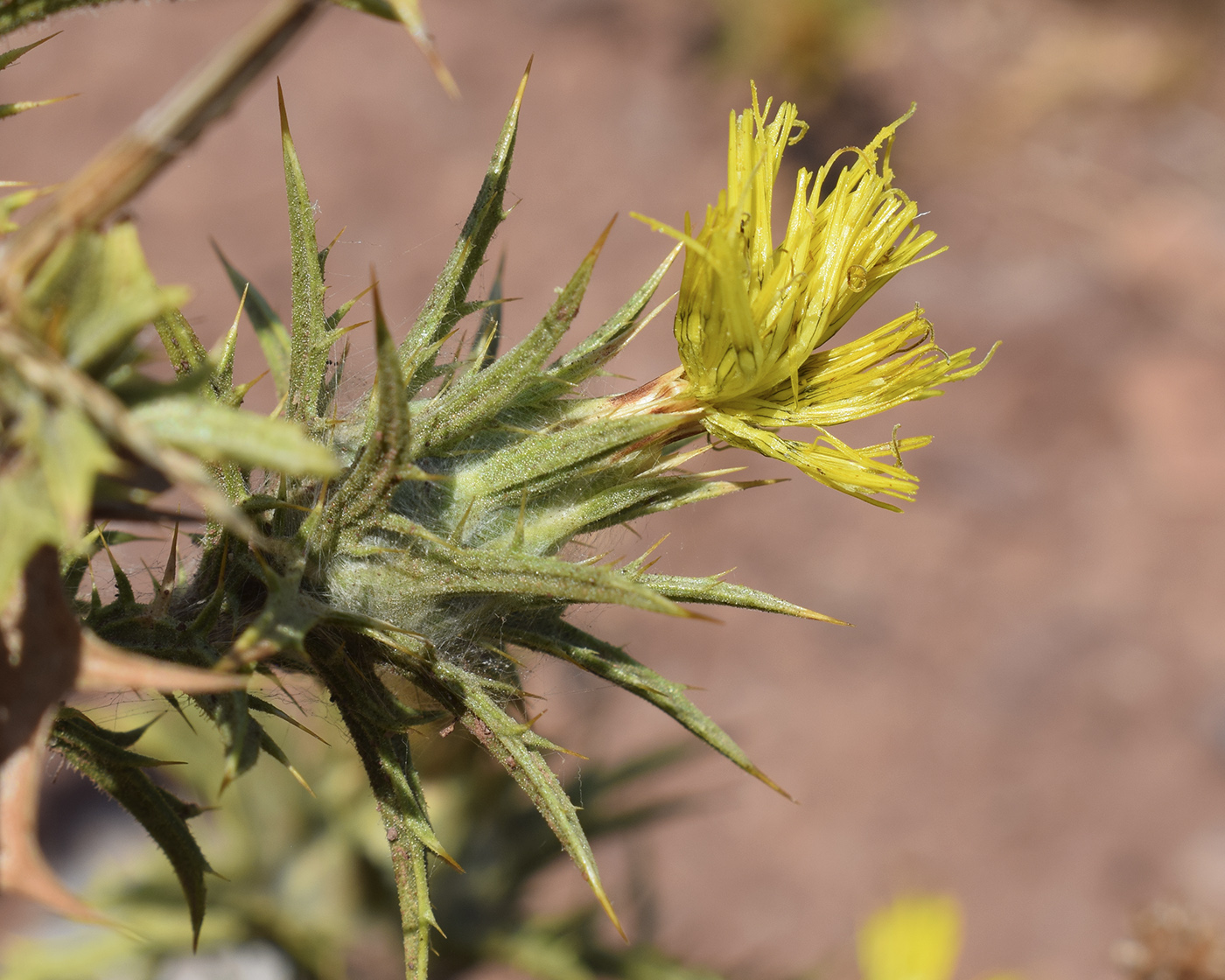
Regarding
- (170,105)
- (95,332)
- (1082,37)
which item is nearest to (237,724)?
(95,332)

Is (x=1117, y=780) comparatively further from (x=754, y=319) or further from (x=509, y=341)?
(x=754, y=319)

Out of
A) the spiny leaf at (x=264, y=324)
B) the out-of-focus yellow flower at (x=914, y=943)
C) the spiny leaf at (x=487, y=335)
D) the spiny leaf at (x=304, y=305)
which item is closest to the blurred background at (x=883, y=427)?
the out-of-focus yellow flower at (x=914, y=943)

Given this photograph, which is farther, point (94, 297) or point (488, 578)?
point (488, 578)

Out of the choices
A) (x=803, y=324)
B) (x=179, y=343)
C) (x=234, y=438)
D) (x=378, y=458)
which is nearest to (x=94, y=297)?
(x=234, y=438)

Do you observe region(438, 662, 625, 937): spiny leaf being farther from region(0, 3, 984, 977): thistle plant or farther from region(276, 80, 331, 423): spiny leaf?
region(276, 80, 331, 423): spiny leaf

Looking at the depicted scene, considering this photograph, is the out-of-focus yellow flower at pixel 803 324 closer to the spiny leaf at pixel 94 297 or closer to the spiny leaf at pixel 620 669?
the spiny leaf at pixel 620 669

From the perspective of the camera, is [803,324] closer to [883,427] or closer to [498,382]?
[498,382]
